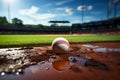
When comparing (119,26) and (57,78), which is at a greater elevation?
(119,26)

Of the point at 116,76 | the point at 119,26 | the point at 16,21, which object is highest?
the point at 16,21

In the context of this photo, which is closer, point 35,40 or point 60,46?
point 60,46

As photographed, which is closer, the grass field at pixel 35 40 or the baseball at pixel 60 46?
the baseball at pixel 60 46

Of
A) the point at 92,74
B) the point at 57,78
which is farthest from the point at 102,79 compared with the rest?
the point at 57,78

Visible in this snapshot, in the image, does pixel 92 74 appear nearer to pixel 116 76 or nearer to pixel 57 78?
pixel 116 76

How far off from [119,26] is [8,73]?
5350cm

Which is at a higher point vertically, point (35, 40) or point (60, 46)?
point (60, 46)

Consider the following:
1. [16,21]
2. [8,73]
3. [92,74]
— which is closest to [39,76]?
[8,73]

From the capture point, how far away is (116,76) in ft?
13.1

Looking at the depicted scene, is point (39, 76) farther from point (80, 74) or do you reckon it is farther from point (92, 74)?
point (92, 74)

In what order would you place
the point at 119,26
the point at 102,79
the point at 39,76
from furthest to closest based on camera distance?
the point at 119,26, the point at 39,76, the point at 102,79

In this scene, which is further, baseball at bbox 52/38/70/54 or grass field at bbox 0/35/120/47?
grass field at bbox 0/35/120/47

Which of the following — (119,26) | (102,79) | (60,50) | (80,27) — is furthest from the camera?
(80,27)

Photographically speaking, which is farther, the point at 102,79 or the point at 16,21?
the point at 16,21
